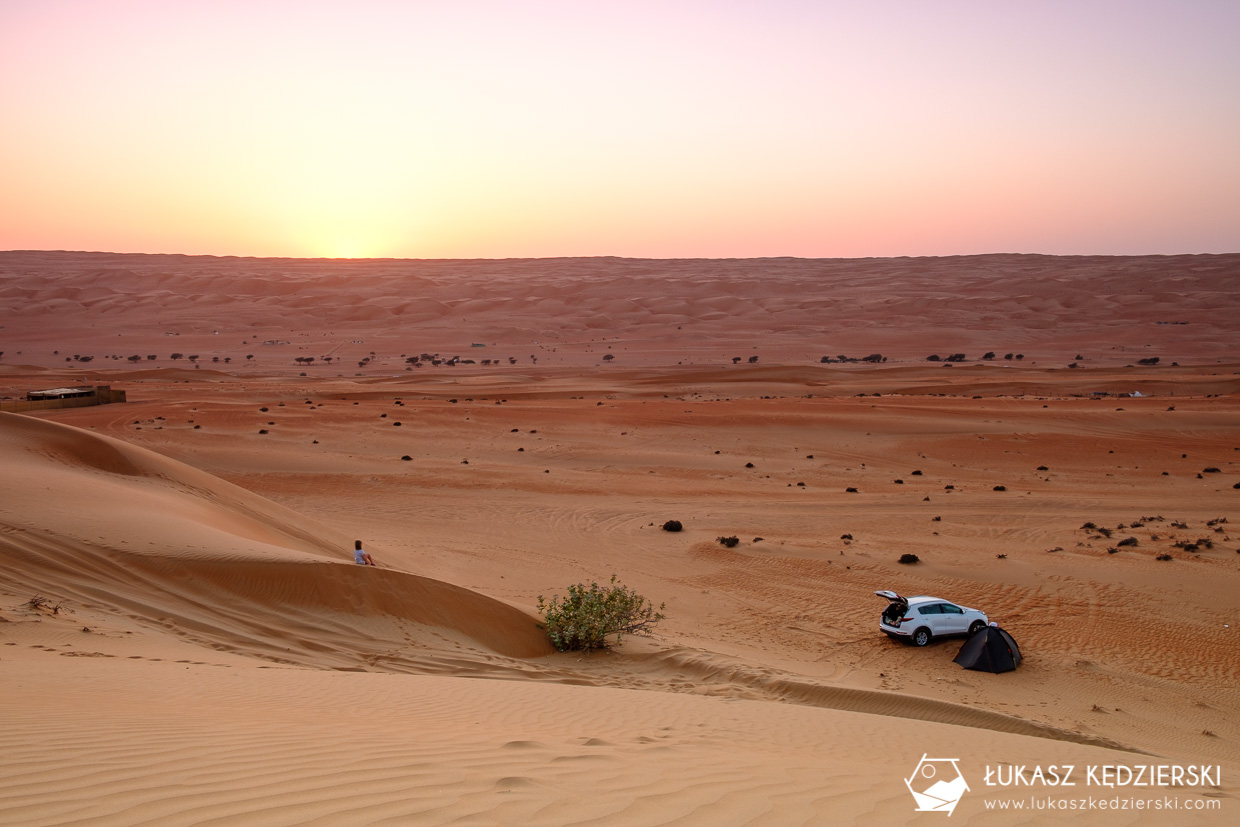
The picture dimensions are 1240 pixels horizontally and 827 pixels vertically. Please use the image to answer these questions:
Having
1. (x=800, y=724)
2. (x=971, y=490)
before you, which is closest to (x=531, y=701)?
(x=800, y=724)

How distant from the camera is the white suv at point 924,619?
564 inches

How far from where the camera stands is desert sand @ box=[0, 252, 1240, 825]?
512cm

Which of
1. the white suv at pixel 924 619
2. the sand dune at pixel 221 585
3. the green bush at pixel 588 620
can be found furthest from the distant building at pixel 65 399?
the white suv at pixel 924 619

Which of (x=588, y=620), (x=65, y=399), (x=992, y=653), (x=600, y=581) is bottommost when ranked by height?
(x=992, y=653)

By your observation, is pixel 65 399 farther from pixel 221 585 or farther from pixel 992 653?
pixel 992 653

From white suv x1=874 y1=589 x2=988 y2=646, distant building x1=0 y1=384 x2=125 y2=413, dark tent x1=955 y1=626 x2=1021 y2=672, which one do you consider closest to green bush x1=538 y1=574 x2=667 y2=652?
white suv x1=874 y1=589 x2=988 y2=646

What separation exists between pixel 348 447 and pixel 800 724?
2805 cm

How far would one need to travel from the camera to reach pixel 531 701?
28.6 ft

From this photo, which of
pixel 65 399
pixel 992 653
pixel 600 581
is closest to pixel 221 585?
pixel 600 581

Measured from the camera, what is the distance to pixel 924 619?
1438cm

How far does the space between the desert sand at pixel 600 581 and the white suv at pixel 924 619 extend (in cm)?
34

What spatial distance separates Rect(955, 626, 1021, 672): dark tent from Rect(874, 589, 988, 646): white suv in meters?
0.79

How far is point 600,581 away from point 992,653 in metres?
7.69

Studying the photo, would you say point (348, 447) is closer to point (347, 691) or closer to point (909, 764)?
point (347, 691)
